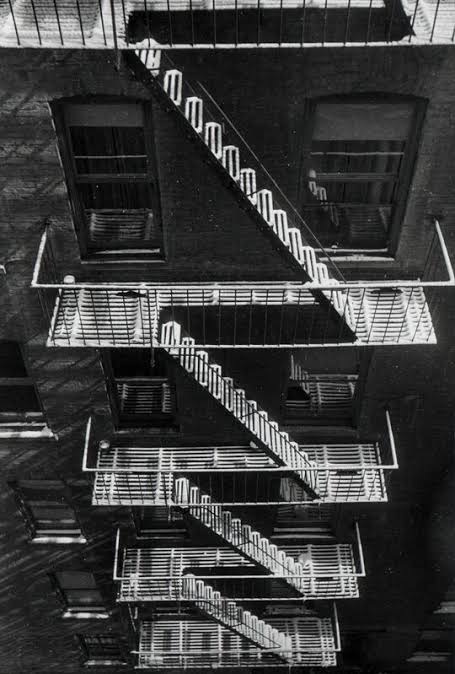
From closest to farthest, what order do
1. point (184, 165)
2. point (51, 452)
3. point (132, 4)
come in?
point (132, 4) < point (184, 165) < point (51, 452)

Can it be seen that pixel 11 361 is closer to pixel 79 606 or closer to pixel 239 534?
pixel 239 534

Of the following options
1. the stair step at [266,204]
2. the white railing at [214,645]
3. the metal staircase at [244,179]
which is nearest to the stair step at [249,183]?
the metal staircase at [244,179]

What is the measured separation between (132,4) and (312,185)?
3157 millimetres

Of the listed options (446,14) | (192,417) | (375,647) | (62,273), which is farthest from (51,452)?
(375,647)

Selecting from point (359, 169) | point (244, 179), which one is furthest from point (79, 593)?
point (359, 169)

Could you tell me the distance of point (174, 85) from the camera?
758 cm

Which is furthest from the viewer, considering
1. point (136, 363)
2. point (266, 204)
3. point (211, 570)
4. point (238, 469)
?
point (211, 570)

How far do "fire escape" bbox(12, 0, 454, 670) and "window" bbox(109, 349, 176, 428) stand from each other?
17 centimetres

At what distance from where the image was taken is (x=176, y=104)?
742 centimetres

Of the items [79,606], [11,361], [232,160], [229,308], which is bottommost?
[79,606]

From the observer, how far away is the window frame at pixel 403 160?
8203 mm

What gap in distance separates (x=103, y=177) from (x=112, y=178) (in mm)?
123

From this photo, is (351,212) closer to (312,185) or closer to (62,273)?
(312,185)

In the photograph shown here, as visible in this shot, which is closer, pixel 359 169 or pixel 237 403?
pixel 359 169
